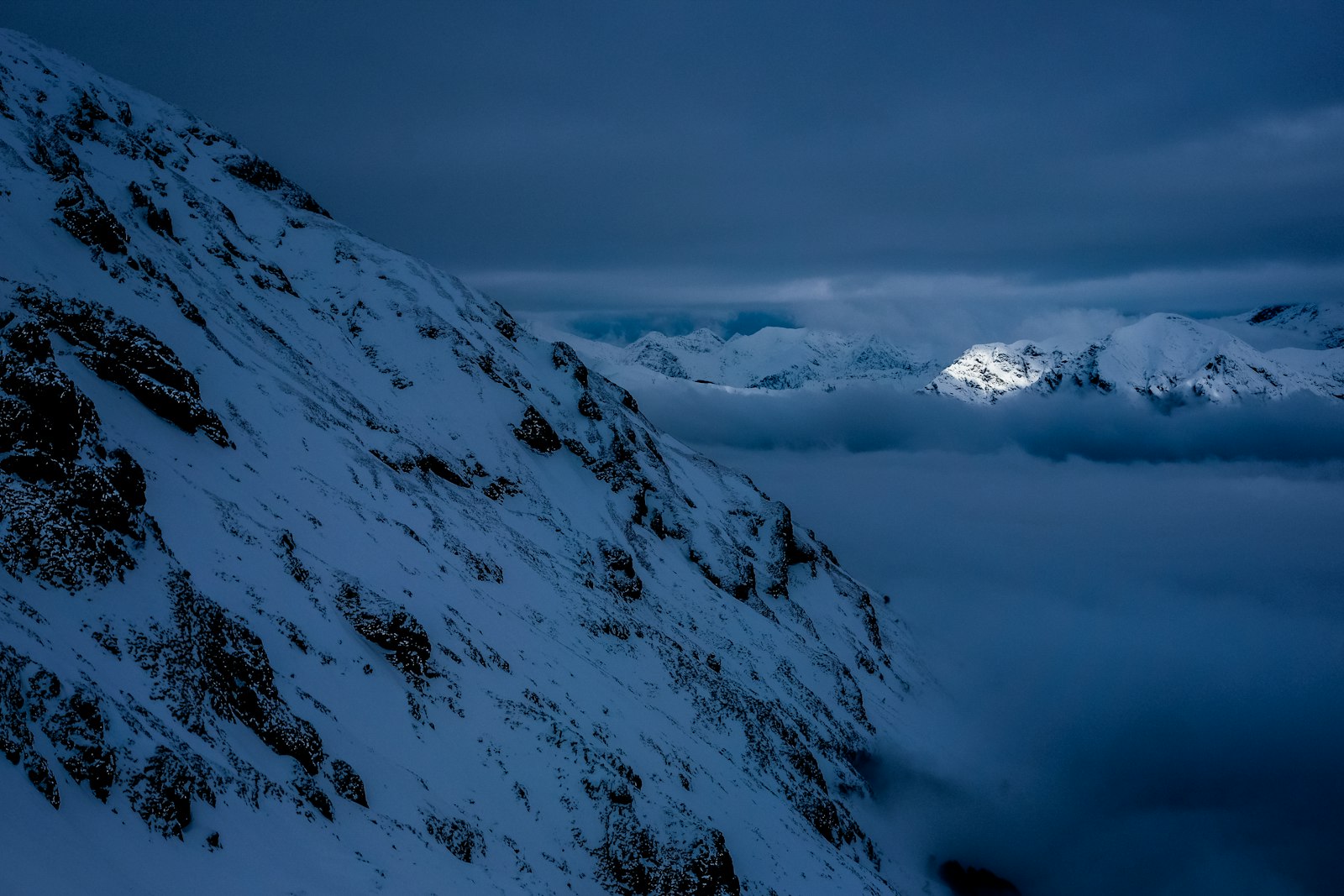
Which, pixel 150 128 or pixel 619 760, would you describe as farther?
pixel 150 128

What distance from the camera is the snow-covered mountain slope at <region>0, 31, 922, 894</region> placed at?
19281mm

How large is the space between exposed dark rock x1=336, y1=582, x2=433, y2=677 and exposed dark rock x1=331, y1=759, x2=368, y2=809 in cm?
834

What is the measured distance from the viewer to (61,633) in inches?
770

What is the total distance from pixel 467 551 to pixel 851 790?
45.7 meters

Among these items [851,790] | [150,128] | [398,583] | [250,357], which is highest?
[150,128]

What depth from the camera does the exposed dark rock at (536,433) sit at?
7450 centimetres

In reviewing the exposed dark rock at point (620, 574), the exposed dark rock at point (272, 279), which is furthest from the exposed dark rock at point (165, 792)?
the exposed dark rock at point (272, 279)

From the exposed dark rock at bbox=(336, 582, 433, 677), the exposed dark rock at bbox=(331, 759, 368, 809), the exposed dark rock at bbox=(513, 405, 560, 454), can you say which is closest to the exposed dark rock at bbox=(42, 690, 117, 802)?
the exposed dark rock at bbox=(331, 759, 368, 809)

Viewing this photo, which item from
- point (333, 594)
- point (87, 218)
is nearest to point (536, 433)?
point (87, 218)

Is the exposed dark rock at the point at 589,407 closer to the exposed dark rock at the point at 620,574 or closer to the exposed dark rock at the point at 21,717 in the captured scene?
the exposed dark rock at the point at 620,574

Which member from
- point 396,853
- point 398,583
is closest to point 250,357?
point 398,583

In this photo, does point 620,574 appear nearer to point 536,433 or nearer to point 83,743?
point 536,433

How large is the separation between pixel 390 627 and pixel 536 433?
1712 inches

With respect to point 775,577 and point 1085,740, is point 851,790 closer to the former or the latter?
point 775,577
